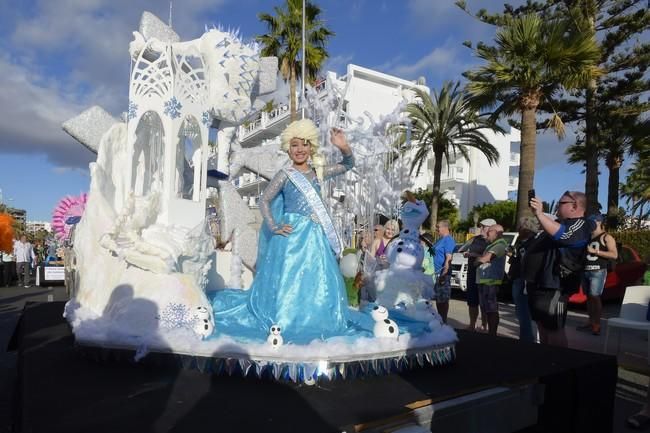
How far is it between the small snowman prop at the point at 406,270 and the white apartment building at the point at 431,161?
1837cm

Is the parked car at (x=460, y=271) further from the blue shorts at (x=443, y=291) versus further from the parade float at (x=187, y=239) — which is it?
the parade float at (x=187, y=239)

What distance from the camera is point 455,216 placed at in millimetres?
29094

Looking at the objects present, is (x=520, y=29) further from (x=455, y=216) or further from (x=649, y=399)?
(x=455, y=216)

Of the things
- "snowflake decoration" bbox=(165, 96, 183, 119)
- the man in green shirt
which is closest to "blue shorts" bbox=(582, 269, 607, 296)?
the man in green shirt

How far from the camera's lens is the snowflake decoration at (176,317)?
10.9 feet

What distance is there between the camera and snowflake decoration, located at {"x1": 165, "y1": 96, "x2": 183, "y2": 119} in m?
4.27

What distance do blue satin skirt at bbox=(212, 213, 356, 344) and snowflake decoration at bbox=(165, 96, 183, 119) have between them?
157 cm

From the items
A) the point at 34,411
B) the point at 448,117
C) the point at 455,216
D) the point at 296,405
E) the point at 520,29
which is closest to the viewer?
the point at 34,411

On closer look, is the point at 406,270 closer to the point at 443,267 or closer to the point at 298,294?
the point at 443,267

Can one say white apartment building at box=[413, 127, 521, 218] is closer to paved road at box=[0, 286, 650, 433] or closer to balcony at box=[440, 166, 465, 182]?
balcony at box=[440, 166, 465, 182]

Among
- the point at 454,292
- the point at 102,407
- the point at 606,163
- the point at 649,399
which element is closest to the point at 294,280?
the point at 102,407

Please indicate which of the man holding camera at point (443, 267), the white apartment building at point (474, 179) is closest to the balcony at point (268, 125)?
the white apartment building at point (474, 179)

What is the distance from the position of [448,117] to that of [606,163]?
6982 mm

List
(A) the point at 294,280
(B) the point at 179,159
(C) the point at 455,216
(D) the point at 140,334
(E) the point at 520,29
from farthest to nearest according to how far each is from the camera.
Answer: (C) the point at 455,216, (E) the point at 520,29, (B) the point at 179,159, (A) the point at 294,280, (D) the point at 140,334
